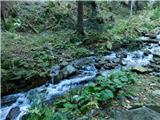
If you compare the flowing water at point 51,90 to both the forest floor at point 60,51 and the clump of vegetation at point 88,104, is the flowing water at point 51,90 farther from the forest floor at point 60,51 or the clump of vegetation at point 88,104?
the clump of vegetation at point 88,104

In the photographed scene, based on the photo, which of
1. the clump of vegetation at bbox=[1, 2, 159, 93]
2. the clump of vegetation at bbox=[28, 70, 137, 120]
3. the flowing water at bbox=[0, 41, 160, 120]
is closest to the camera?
the clump of vegetation at bbox=[28, 70, 137, 120]

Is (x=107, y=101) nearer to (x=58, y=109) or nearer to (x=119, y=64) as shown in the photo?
(x=58, y=109)

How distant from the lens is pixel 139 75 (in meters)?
8.38

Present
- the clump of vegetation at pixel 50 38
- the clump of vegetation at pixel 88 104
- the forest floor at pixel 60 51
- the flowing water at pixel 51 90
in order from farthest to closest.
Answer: the clump of vegetation at pixel 50 38 → the flowing water at pixel 51 90 → the forest floor at pixel 60 51 → the clump of vegetation at pixel 88 104

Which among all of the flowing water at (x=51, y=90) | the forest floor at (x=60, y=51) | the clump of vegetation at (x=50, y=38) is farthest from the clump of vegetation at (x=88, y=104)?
the clump of vegetation at (x=50, y=38)

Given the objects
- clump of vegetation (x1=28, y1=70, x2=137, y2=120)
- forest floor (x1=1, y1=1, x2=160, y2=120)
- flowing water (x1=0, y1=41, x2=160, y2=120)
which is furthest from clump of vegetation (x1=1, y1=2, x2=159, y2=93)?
clump of vegetation (x1=28, y1=70, x2=137, y2=120)

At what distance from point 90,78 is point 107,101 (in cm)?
309

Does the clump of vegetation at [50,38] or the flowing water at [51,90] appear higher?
the clump of vegetation at [50,38]

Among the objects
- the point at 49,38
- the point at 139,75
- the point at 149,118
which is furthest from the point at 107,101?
the point at 49,38

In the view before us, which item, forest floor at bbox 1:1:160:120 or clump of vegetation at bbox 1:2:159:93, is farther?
clump of vegetation at bbox 1:2:159:93

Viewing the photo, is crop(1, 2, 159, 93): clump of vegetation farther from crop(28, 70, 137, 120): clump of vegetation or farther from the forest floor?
crop(28, 70, 137, 120): clump of vegetation

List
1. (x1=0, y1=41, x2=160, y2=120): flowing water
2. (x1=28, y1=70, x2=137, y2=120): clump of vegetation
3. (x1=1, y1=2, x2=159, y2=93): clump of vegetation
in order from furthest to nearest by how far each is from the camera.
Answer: (x1=1, y1=2, x2=159, y2=93): clump of vegetation
(x1=0, y1=41, x2=160, y2=120): flowing water
(x1=28, y1=70, x2=137, y2=120): clump of vegetation

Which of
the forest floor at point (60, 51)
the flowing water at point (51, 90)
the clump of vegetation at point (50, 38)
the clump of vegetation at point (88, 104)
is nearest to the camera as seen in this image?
the clump of vegetation at point (88, 104)

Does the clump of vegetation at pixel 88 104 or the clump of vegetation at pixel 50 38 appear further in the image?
the clump of vegetation at pixel 50 38
